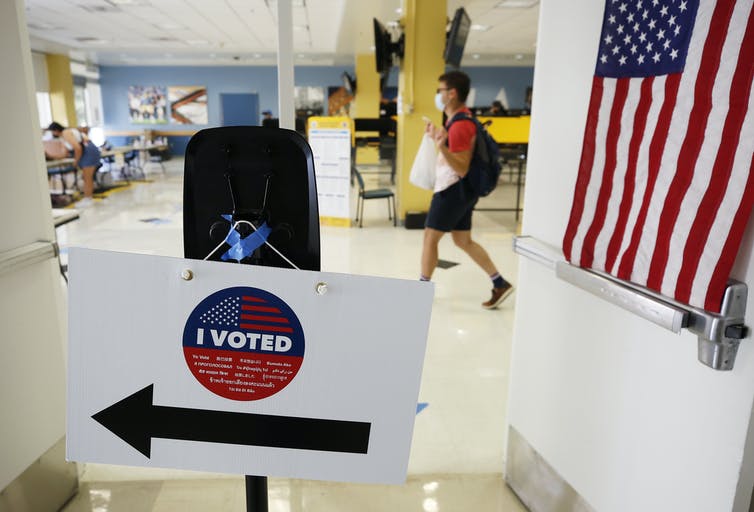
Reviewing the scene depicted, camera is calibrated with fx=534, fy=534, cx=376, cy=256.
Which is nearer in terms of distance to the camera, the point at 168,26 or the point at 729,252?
the point at 729,252

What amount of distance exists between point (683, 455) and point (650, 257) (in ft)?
1.46

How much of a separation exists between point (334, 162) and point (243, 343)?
5708mm

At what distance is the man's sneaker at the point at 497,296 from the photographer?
3871 millimetres

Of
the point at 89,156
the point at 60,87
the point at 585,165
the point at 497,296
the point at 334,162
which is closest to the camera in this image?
the point at 585,165

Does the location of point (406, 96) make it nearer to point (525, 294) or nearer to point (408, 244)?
point (408, 244)

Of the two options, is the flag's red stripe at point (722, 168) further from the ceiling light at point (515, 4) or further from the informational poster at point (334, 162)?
the ceiling light at point (515, 4)

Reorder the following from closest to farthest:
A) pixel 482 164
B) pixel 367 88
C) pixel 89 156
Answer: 1. pixel 482 164
2. pixel 89 156
3. pixel 367 88

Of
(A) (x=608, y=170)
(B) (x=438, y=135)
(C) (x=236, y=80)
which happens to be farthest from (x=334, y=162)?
(C) (x=236, y=80)

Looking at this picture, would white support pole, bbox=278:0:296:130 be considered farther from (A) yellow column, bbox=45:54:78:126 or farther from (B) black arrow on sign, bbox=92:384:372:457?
(A) yellow column, bbox=45:54:78:126

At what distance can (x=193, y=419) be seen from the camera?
1.08 m

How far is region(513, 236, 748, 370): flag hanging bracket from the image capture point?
1.01 meters

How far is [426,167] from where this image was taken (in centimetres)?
373

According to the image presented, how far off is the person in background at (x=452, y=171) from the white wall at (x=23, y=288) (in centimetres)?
226

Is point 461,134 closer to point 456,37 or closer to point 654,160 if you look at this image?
point 654,160
